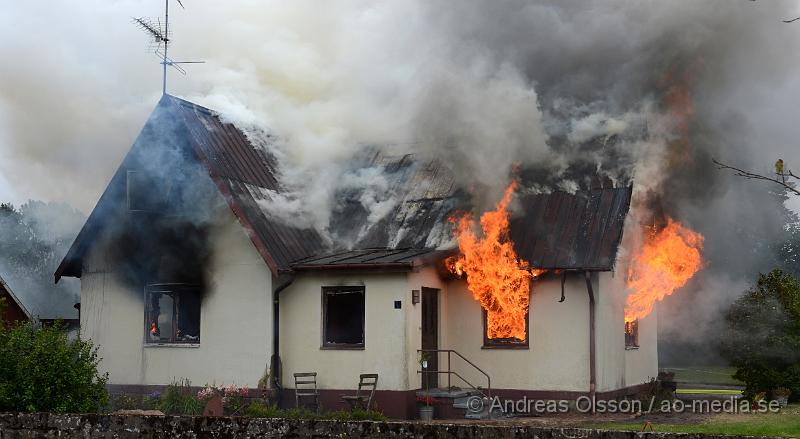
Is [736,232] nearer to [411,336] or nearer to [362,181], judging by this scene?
[362,181]

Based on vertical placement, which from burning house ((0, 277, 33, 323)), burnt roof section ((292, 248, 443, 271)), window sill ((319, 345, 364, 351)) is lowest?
window sill ((319, 345, 364, 351))

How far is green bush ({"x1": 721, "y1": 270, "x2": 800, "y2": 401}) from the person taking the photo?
18844mm

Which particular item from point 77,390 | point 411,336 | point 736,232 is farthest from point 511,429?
point 736,232

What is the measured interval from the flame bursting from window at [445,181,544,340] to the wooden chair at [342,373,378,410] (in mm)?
2864

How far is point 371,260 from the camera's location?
18156 mm

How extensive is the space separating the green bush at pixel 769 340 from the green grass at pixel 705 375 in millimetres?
8143

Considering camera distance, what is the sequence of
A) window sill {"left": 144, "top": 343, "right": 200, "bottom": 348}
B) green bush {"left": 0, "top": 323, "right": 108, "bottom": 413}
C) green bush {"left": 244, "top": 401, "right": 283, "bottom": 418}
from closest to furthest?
green bush {"left": 0, "top": 323, "right": 108, "bottom": 413} → green bush {"left": 244, "top": 401, "right": 283, "bottom": 418} → window sill {"left": 144, "top": 343, "right": 200, "bottom": 348}

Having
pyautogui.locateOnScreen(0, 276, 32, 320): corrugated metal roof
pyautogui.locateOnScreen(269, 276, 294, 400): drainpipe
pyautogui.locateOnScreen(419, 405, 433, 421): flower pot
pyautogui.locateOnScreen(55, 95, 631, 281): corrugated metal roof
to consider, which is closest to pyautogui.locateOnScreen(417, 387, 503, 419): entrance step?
pyautogui.locateOnScreen(419, 405, 433, 421): flower pot

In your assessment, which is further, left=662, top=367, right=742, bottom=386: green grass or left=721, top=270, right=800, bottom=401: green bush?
left=662, top=367, right=742, bottom=386: green grass

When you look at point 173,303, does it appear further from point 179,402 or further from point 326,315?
point 326,315

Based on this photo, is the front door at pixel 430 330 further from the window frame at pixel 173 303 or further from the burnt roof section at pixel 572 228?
the window frame at pixel 173 303

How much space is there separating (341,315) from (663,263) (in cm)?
705

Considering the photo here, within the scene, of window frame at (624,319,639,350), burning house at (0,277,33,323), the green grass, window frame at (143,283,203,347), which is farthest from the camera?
the green grass

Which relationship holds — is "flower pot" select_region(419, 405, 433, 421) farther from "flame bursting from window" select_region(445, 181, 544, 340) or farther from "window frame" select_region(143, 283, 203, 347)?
"window frame" select_region(143, 283, 203, 347)
